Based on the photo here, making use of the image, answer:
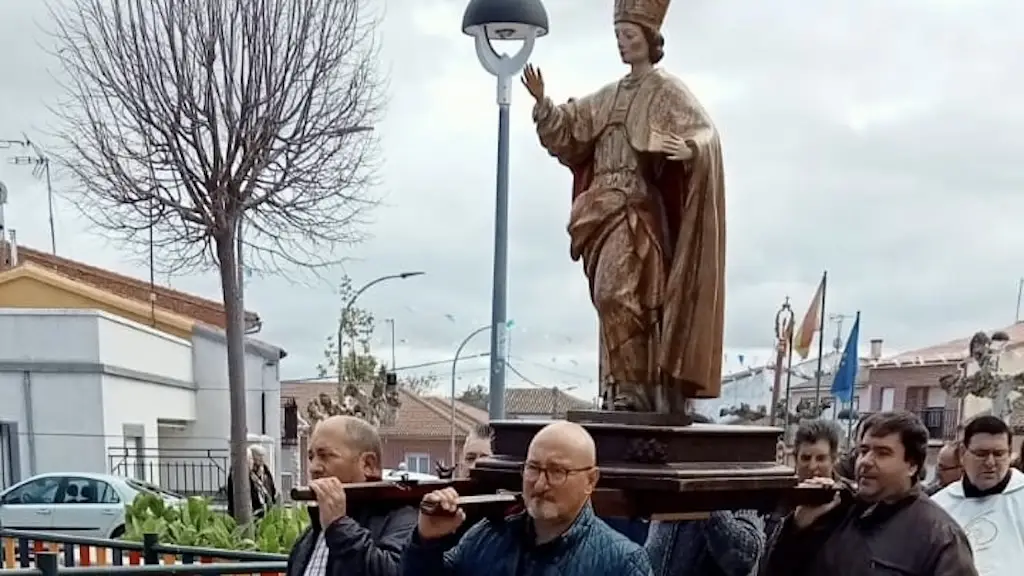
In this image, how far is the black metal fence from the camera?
2252 centimetres

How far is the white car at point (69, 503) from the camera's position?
55.7ft

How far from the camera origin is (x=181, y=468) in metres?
24.4

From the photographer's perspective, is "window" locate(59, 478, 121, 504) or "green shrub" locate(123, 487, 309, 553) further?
"window" locate(59, 478, 121, 504)

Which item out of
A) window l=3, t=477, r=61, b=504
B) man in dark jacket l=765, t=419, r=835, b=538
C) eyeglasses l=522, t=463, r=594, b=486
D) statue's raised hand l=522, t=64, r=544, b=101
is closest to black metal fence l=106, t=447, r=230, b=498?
window l=3, t=477, r=61, b=504

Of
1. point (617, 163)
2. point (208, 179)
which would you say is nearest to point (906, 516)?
point (617, 163)

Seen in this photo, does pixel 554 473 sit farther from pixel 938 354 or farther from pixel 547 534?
pixel 938 354

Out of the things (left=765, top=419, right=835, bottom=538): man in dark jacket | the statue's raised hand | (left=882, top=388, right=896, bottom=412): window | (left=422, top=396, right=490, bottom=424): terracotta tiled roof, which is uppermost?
the statue's raised hand

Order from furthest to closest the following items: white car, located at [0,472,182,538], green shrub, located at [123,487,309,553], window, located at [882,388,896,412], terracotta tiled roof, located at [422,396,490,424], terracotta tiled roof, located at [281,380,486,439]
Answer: terracotta tiled roof, located at [422,396,490,424]
terracotta tiled roof, located at [281,380,486,439]
window, located at [882,388,896,412]
white car, located at [0,472,182,538]
green shrub, located at [123,487,309,553]

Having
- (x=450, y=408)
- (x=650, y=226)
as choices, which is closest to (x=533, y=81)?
(x=650, y=226)

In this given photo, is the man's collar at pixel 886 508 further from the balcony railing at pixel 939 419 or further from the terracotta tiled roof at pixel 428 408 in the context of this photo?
the terracotta tiled roof at pixel 428 408

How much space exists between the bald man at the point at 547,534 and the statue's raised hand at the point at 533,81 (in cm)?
146

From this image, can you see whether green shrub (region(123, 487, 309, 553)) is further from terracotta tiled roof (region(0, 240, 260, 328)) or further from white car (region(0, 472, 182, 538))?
terracotta tiled roof (region(0, 240, 260, 328))

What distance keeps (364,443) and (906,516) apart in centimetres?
170

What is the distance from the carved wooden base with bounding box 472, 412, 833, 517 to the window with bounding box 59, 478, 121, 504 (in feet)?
47.7
